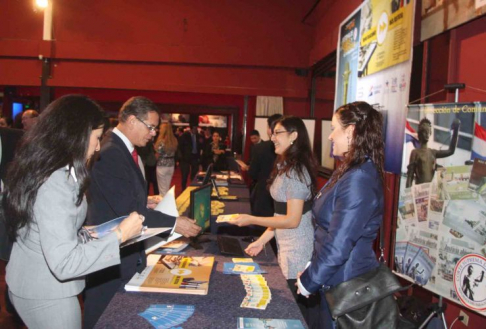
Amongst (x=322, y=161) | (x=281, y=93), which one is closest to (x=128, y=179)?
(x=322, y=161)

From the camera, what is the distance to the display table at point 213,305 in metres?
1.46

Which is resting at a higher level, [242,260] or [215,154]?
[215,154]

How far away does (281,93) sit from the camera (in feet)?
30.1

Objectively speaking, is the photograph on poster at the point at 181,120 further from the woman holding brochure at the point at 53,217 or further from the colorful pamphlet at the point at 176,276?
the woman holding brochure at the point at 53,217

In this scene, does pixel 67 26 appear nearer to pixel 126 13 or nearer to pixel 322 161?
pixel 126 13

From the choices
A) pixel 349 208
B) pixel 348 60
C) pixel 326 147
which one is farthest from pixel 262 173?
pixel 349 208

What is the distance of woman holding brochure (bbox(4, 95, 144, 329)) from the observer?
129 cm

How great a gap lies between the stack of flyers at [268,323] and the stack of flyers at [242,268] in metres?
0.53

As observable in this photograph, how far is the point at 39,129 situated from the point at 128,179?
0.70m

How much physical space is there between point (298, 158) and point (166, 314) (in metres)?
1.26

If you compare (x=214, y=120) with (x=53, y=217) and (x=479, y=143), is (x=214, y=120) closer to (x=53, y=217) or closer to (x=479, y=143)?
(x=479, y=143)

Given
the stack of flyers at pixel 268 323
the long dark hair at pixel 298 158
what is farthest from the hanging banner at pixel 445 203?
the stack of flyers at pixel 268 323

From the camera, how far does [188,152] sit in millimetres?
9172

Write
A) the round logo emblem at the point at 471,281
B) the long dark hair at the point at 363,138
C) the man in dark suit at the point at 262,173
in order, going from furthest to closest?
the man in dark suit at the point at 262,173, the round logo emblem at the point at 471,281, the long dark hair at the point at 363,138
